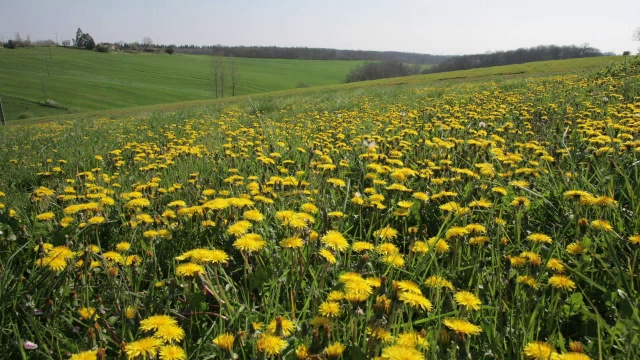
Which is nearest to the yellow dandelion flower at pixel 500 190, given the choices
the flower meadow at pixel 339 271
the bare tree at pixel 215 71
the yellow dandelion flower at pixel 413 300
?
the flower meadow at pixel 339 271

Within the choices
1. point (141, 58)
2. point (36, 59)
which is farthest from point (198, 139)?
point (141, 58)

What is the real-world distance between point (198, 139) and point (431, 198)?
14.3 ft

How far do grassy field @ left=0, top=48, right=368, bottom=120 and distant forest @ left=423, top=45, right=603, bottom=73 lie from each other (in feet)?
95.7

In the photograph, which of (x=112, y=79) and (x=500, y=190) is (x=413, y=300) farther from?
(x=112, y=79)

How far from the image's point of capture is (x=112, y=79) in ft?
243

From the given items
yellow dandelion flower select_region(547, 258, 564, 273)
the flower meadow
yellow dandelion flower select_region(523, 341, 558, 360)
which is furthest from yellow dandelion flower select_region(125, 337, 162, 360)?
yellow dandelion flower select_region(547, 258, 564, 273)

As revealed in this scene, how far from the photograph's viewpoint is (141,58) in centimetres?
9975

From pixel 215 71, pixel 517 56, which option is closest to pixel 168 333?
pixel 215 71

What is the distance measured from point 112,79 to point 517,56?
3445 inches

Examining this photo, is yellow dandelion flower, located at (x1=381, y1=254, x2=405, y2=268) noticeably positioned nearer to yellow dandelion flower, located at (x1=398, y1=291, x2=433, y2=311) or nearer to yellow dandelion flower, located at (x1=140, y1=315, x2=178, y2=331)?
yellow dandelion flower, located at (x1=398, y1=291, x2=433, y2=311)

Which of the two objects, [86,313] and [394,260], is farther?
[394,260]

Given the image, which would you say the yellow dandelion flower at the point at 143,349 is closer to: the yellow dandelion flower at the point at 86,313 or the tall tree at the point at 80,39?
the yellow dandelion flower at the point at 86,313

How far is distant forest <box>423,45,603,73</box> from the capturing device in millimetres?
84125

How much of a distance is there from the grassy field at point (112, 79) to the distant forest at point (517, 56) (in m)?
29.2
